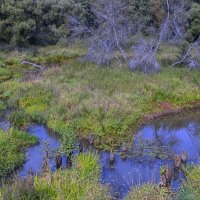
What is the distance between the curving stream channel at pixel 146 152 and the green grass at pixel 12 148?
0.29 meters

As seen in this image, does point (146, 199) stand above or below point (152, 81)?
above

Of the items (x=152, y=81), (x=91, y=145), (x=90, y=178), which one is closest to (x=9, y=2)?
(x=152, y=81)

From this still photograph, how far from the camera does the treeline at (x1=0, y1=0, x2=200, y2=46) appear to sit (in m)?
32.8

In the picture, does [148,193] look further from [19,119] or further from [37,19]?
[37,19]

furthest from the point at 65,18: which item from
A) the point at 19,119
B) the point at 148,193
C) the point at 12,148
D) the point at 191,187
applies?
the point at 148,193

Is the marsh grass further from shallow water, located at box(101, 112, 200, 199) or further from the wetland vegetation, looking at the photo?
shallow water, located at box(101, 112, 200, 199)

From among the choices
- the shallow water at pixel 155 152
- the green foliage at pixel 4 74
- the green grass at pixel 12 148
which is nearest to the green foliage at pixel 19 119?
the green grass at pixel 12 148

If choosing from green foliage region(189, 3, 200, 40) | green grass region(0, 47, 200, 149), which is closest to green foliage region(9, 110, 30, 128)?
green grass region(0, 47, 200, 149)

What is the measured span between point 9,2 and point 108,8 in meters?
10.2

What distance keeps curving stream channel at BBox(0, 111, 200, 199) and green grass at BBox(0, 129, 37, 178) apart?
29 centimetres

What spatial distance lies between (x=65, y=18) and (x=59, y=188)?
96.6 ft

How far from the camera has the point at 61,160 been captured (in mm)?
13742

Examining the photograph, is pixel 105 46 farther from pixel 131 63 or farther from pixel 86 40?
pixel 86 40

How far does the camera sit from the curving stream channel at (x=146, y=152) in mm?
13148
